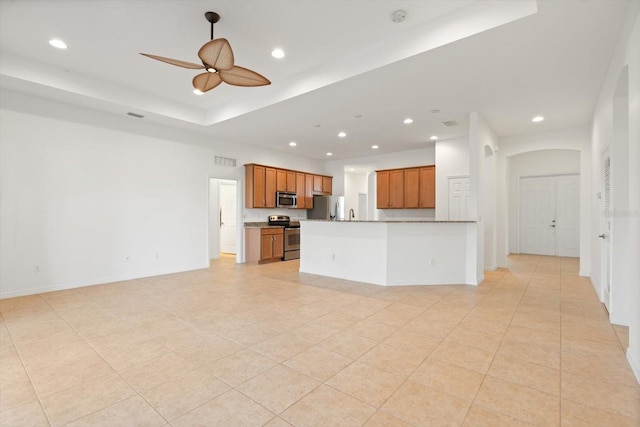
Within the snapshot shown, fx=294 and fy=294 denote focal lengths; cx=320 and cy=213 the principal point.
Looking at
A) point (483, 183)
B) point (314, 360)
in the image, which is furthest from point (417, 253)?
point (314, 360)

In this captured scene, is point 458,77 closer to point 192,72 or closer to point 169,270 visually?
point 192,72

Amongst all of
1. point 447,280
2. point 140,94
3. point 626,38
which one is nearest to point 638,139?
point 626,38

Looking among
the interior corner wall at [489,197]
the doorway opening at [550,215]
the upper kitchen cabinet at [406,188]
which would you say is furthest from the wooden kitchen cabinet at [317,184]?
the doorway opening at [550,215]

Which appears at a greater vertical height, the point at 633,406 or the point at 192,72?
the point at 192,72

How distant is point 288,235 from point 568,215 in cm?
782

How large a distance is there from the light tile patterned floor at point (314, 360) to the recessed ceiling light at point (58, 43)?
10.9 ft

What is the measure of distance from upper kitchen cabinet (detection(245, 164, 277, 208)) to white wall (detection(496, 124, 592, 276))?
18.1 ft

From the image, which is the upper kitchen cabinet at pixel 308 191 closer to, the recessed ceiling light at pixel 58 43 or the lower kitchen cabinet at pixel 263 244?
the lower kitchen cabinet at pixel 263 244

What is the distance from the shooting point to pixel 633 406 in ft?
6.13

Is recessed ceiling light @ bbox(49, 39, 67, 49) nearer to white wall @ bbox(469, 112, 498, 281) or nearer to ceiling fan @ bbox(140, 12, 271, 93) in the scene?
ceiling fan @ bbox(140, 12, 271, 93)

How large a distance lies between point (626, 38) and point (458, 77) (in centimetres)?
150

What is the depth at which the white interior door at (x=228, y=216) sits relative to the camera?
30.6 feet

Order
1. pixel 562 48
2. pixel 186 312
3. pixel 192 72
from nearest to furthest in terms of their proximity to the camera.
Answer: pixel 562 48 → pixel 186 312 → pixel 192 72

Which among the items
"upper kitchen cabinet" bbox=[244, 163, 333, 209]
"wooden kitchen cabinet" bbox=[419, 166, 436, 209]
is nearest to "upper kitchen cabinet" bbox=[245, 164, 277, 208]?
"upper kitchen cabinet" bbox=[244, 163, 333, 209]
